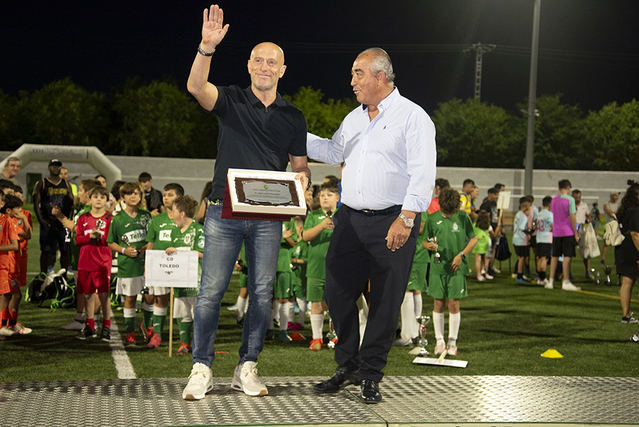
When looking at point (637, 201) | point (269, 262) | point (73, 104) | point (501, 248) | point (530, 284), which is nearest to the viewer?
point (269, 262)

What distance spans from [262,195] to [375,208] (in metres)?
0.81

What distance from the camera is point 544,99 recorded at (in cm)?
8575

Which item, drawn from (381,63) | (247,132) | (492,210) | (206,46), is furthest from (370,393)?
(492,210)

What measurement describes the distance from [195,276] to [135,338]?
5.98 ft

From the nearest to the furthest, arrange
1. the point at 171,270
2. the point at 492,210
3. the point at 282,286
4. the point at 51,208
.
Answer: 1. the point at 171,270
2. the point at 282,286
3. the point at 51,208
4. the point at 492,210

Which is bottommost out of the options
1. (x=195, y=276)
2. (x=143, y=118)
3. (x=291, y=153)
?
(x=195, y=276)

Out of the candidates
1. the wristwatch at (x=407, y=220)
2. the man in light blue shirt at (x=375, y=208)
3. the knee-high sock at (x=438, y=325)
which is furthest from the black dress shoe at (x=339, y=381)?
the knee-high sock at (x=438, y=325)

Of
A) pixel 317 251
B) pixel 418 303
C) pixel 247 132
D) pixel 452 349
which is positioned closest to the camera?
pixel 247 132

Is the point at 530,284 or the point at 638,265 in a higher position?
the point at 638,265

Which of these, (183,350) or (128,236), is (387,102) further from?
(128,236)

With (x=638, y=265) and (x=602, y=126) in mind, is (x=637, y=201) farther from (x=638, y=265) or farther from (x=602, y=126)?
(x=602, y=126)

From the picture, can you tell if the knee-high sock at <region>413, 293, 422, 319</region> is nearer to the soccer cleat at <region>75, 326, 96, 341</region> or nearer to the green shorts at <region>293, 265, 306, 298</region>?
the green shorts at <region>293, 265, 306, 298</region>

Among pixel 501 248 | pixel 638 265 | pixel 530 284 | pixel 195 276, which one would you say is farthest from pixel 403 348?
pixel 501 248

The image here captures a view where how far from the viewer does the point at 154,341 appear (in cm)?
911
